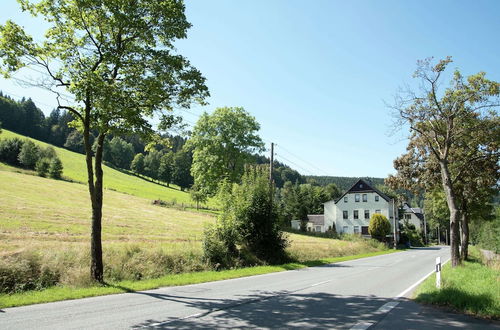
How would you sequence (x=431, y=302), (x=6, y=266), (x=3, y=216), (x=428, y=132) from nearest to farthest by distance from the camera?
(x=431, y=302) < (x=6, y=266) < (x=428, y=132) < (x=3, y=216)

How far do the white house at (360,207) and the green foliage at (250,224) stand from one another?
46076mm

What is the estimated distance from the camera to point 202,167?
48.2 m

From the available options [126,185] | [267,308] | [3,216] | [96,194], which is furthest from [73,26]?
[126,185]

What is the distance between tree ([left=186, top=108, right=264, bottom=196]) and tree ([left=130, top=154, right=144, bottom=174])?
69.4 m

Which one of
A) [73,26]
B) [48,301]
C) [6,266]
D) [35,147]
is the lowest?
[48,301]

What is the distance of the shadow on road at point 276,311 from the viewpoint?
25.1ft

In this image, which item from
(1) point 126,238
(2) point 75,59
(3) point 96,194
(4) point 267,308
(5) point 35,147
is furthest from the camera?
(5) point 35,147

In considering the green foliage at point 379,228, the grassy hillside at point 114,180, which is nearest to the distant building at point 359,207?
the green foliage at point 379,228

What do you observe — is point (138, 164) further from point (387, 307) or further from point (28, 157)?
point (387, 307)

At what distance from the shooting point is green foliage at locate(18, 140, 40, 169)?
76.1 meters

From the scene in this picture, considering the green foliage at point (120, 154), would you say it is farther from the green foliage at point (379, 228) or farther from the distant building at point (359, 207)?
the green foliage at point (379, 228)

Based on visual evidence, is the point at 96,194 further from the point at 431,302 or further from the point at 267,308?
the point at 431,302

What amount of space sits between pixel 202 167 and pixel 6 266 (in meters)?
37.1

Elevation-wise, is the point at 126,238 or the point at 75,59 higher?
the point at 75,59
